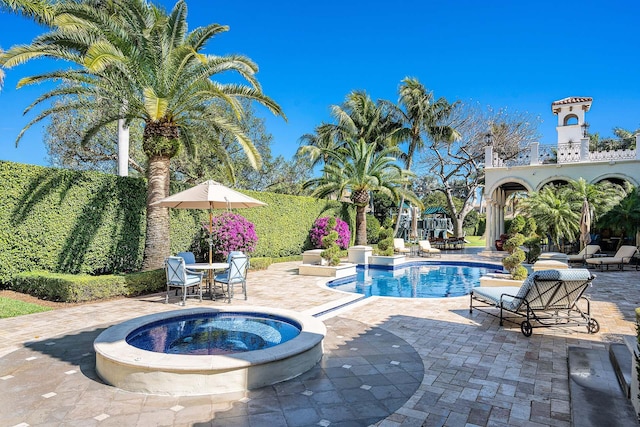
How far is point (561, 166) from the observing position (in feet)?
72.3

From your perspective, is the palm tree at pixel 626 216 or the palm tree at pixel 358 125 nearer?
the palm tree at pixel 626 216

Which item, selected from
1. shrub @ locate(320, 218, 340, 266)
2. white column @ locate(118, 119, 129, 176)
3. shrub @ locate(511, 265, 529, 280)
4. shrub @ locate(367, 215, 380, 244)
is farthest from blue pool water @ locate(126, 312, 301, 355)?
shrub @ locate(367, 215, 380, 244)

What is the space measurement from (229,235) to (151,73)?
5567 millimetres

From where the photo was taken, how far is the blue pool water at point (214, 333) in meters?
5.57

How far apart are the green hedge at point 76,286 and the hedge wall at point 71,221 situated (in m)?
0.54

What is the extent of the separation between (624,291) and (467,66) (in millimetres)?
22658

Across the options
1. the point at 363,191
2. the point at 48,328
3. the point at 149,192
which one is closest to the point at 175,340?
the point at 48,328

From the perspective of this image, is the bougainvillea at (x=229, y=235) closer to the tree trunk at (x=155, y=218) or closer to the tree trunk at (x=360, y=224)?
the tree trunk at (x=155, y=218)

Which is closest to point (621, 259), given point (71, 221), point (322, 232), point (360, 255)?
point (360, 255)

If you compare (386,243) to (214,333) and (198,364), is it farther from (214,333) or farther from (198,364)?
(198,364)

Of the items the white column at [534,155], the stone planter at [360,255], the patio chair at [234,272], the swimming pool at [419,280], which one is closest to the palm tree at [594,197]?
the white column at [534,155]

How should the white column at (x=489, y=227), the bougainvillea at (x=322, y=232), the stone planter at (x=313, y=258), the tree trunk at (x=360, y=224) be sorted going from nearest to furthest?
the stone planter at (x=313, y=258) < the bougainvillea at (x=322, y=232) < the tree trunk at (x=360, y=224) < the white column at (x=489, y=227)

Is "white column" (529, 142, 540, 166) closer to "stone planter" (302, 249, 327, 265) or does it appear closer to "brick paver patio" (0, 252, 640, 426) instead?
"stone planter" (302, 249, 327, 265)

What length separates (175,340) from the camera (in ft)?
19.3
